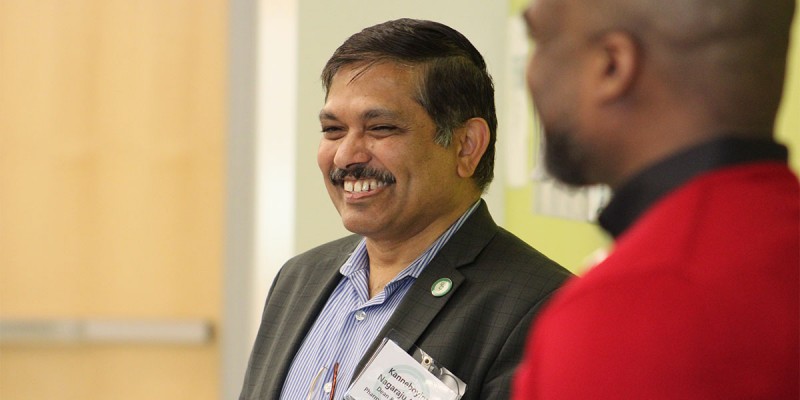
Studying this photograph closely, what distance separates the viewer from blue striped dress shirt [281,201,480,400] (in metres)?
1.77

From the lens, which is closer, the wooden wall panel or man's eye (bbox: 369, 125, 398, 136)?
man's eye (bbox: 369, 125, 398, 136)

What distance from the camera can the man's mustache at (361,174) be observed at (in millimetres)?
1859

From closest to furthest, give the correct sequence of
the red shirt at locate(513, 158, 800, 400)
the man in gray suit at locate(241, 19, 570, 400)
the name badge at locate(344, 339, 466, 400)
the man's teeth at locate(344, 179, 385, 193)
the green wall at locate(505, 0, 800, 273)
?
the red shirt at locate(513, 158, 800, 400)
the name badge at locate(344, 339, 466, 400)
the man in gray suit at locate(241, 19, 570, 400)
the man's teeth at locate(344, 179, 385, 193)
the green wall at locate(505, 0, 800, 273)

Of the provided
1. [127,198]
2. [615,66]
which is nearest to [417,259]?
[615,66]

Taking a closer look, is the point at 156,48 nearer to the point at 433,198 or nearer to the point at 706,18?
the point at 433,198

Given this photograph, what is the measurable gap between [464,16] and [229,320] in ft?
4.22

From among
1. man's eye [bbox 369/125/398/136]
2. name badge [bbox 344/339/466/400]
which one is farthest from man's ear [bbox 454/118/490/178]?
name badge [bbox 344/339/466/400]

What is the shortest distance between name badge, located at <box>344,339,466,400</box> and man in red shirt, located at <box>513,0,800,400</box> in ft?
2.65

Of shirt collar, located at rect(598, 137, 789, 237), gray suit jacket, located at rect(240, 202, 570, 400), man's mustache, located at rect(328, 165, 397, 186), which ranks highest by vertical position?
shirt collar, located at rect(598, 137, 789, 237)

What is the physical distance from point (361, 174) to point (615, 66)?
1122 mm

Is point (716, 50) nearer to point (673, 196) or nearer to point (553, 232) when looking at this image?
point (673, 196)

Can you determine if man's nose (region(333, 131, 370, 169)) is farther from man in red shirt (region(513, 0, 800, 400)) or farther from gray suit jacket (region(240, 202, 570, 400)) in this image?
man in red shirt (region(513, 0, 800, 400))

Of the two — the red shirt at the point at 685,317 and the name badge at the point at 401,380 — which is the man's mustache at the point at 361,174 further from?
the red shirt at the point at 685,317

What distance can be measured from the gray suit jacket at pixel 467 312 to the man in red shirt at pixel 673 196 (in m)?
0.80
